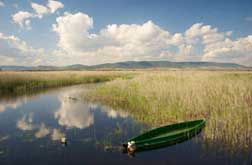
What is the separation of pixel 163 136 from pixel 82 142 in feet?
9.98

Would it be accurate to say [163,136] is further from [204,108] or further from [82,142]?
[204,108]

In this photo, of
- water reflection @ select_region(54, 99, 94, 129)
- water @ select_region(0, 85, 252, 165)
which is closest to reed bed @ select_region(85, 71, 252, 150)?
water @ select_region(0, 85, 252, 165)

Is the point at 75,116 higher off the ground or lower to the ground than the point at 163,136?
lower

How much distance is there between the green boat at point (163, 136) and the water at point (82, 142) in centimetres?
21

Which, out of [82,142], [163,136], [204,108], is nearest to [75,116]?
[82,142]

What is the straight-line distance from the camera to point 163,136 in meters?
7.10

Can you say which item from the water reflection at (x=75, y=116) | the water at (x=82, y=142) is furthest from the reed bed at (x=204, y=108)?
the water reflection at (x=75, y=116)

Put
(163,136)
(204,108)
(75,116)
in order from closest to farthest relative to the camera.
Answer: (163,136), (204,108), (75,116)

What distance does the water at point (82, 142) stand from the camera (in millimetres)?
5770

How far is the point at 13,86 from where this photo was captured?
71.2ft

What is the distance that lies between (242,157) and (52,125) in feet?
26.4

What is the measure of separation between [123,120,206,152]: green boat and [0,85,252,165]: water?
21 centimetres

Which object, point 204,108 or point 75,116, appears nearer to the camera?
point 204,108

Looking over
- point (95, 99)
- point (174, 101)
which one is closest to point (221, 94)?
point (174, 101)
